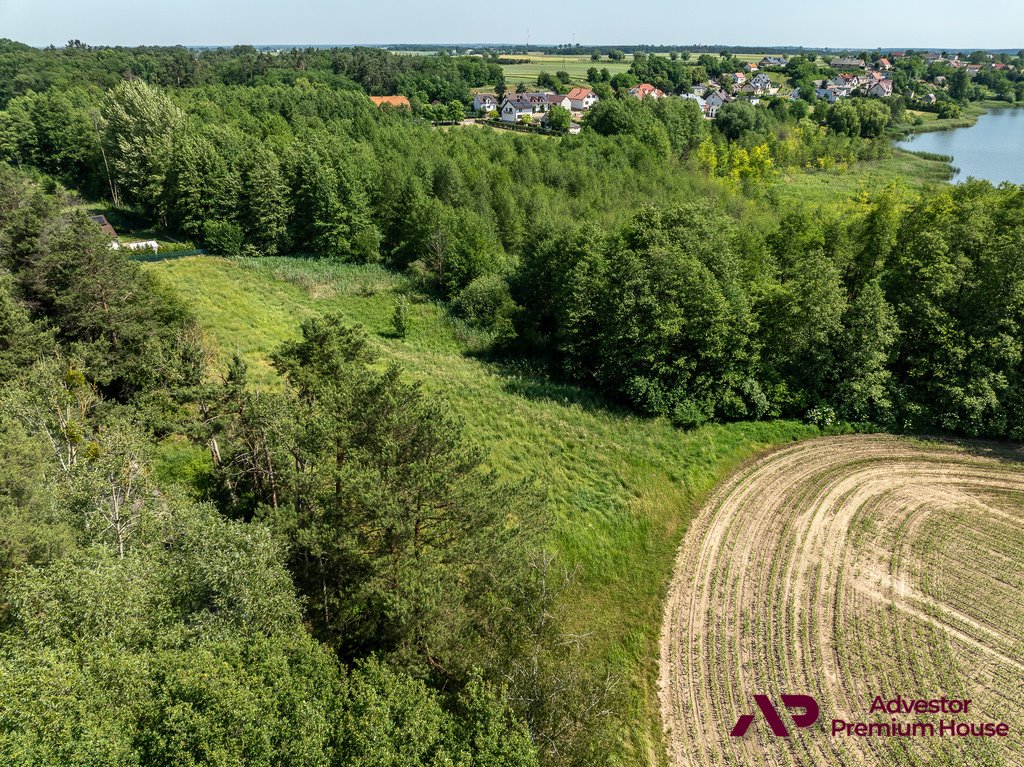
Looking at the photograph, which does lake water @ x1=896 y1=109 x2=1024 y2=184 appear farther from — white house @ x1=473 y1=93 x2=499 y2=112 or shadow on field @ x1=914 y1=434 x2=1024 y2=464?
white house @ x1=473 y1=93 x2=499 y2=112

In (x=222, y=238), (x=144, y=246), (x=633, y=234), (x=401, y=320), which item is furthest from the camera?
(x=144, y=246)

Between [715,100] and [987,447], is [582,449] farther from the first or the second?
[715,100]

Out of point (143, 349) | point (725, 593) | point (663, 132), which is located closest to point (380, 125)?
point (663, 132)

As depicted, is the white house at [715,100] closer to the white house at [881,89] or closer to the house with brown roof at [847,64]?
the white house at [881,89]

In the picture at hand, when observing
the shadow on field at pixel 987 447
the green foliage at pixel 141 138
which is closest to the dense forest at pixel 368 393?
the green foliage at pixel 141 138

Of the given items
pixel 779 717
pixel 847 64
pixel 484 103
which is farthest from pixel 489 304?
pixel 847 64

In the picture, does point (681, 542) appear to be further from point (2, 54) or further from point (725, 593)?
point (2, 54)

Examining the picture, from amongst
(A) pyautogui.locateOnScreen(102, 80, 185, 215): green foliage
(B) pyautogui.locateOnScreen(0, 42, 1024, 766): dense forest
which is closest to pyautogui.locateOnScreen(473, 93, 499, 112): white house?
(B) pyautogui.locateOnScreen(0, 42, 1024, 766): dense forest
